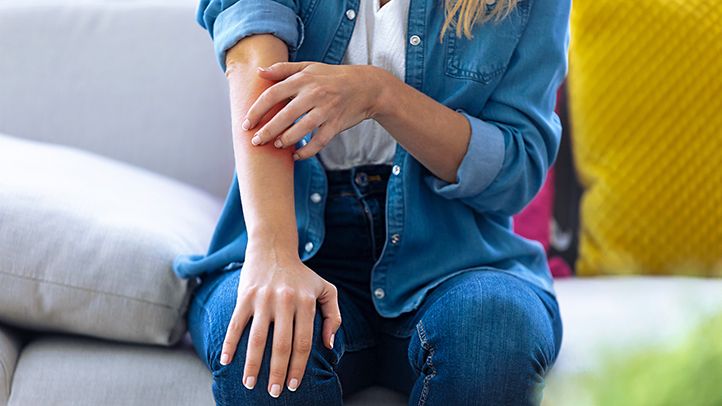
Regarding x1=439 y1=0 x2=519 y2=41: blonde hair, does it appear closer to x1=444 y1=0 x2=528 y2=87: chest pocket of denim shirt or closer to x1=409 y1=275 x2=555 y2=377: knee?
x1=444 y1=0 x2=528 y2=87: chest pocket of denim shirt

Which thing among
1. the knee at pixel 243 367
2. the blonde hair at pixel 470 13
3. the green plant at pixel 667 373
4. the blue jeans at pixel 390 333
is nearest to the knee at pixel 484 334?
the blue jeans at pixel 390 333

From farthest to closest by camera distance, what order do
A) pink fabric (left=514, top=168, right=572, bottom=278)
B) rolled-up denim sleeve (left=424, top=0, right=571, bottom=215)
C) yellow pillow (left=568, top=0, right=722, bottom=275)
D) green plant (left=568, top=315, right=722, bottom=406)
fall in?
pink fabric (left=514, top=168, right=572, bottom=278) → yellow pillow (left=568, top=0, right=722, bottom=275) → rolled-up denim sleeve (left=424, top=0, right=571, bottom=215) → green plant (left=568, top=315, right=722, bottom=406)

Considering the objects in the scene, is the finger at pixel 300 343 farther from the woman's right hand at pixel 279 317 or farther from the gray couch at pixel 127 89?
the gray couch at pixel 127 89

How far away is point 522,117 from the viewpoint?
3.78 feet

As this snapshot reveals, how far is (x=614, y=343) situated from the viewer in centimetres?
40

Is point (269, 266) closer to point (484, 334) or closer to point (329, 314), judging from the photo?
point (329, 314)

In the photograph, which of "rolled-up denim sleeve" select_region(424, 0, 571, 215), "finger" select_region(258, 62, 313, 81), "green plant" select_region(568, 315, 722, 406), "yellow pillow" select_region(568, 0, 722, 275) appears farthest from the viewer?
"yellow pillow" select_region(568, 0, 722, 275)

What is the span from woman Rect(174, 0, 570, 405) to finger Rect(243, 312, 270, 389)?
0.05 meters

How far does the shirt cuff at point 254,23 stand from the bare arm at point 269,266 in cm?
1

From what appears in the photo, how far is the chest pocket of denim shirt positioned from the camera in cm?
114

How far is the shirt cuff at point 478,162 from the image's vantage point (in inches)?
43.1

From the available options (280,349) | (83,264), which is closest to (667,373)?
(280,349)

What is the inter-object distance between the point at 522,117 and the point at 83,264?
1.92ft

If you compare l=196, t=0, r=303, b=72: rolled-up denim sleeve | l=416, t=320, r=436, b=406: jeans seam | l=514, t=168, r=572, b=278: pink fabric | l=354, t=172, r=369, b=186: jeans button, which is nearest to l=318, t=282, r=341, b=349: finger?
l=416, t=320, r=436, b=406: jeans seam
